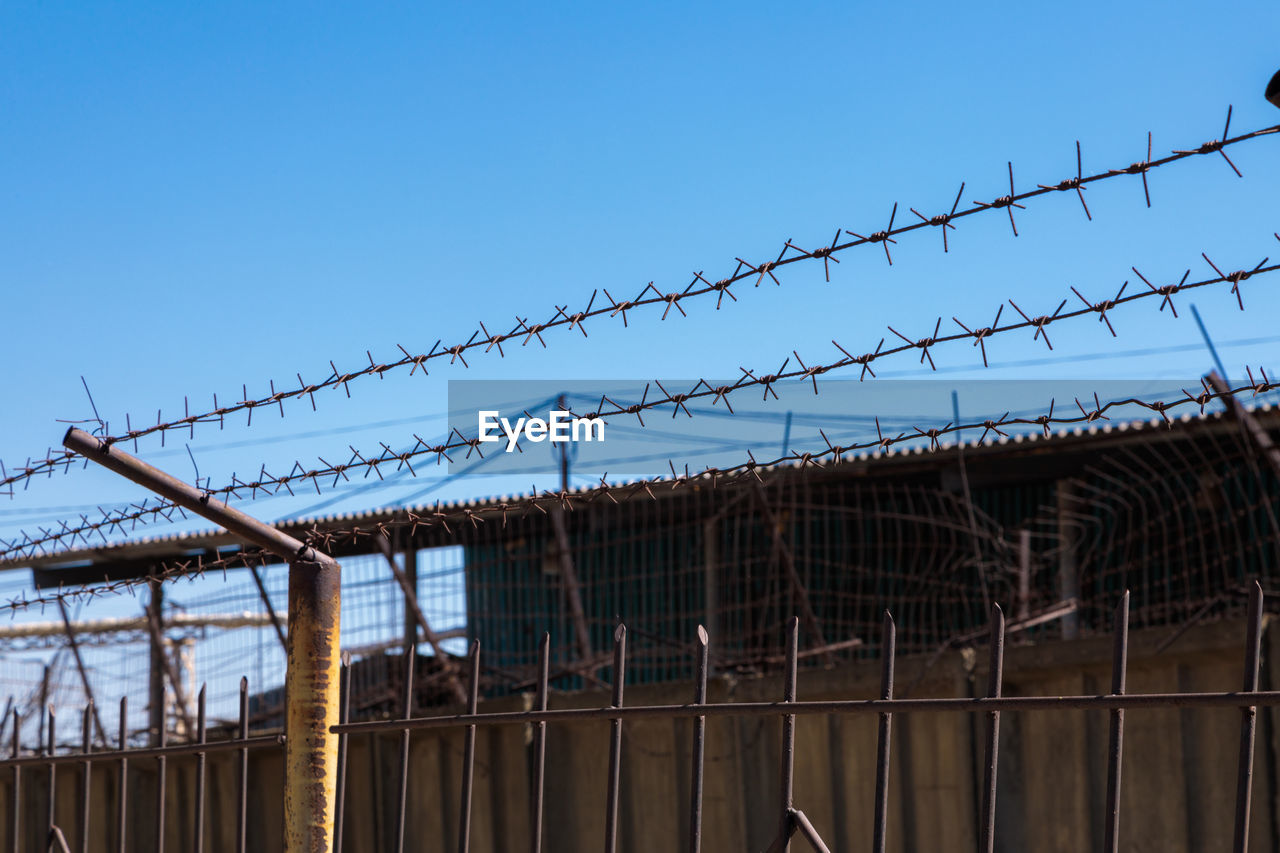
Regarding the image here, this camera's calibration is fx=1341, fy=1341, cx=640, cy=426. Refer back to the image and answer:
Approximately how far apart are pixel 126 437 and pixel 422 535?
304 inches

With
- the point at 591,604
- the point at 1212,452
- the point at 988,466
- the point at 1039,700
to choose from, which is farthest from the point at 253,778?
the point at 1039,700

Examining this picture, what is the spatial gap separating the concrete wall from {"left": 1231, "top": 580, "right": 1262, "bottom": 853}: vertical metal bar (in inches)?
171

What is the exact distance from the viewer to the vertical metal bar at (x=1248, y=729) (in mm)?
2482

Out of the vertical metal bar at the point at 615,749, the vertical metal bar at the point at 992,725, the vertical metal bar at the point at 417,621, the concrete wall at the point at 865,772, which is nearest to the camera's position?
the vertical metal bar at the point at 992,725

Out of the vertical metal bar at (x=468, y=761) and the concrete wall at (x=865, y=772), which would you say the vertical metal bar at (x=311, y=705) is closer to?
the vertical metal bar at (x=468, y=761)

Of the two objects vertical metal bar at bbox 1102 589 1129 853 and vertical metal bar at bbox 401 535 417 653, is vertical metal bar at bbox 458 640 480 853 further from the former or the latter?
vertical metal bar at bbox 401 535 417 653

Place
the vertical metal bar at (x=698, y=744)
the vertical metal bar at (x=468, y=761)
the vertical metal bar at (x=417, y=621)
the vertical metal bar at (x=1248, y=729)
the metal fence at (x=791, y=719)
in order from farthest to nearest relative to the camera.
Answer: the vertical metal bar at (x=417, y=621)
the vertical metal bar at (x=468, y=761)
the vertical metal bar at (x=698, y=744)
the metal fence at (x=791, y=719)
the vertical metal bar at (x=1248, y=729)

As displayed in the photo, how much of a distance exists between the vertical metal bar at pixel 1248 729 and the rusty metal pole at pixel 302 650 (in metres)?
2.49

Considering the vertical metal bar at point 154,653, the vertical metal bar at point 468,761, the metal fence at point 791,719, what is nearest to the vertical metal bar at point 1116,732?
the metal fence at point 791,719

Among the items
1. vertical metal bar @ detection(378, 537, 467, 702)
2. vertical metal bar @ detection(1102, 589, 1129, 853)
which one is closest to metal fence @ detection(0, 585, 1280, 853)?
vertical metal bar @ detection(1102, 589, 1129, 853)

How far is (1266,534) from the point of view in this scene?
377 inches

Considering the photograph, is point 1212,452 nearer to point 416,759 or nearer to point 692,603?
point 692,603

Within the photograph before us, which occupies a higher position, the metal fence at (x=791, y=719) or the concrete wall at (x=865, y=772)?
the metal fence at (x=791, y=719)

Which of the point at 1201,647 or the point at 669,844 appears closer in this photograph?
the point at 1201,647
